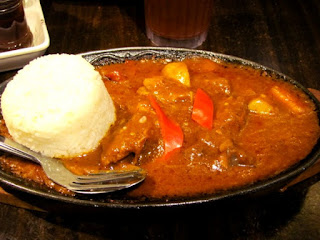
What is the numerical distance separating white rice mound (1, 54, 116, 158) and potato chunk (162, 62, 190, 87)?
18.7 inches

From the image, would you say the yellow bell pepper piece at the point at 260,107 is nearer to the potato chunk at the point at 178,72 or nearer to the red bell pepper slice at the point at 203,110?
the red bell pepper slice at the point at 203,110

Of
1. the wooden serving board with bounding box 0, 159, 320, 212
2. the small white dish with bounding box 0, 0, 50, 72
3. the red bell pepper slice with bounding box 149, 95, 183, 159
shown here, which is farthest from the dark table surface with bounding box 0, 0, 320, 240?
the red bell pepper slice with bounding box 149, 95, 183, 159

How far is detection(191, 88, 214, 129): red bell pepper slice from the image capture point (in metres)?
2.01

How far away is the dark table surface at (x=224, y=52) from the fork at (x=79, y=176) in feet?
0.47

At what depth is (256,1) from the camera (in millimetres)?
4129

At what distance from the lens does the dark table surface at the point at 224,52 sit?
190cm

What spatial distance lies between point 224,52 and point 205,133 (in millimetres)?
1666

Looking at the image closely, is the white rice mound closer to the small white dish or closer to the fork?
the fork

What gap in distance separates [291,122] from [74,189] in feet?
4.26

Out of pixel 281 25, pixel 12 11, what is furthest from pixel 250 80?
pixel 12 11

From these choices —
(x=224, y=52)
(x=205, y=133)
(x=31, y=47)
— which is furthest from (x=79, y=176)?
(x=224, y=52)

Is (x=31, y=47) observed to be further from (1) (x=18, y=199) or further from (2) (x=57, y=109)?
(1) (x=18, y=199)

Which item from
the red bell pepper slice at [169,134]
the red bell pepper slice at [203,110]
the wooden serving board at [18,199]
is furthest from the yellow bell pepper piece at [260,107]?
the red bell pepper slice at [169,134]

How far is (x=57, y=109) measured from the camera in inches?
74.6
